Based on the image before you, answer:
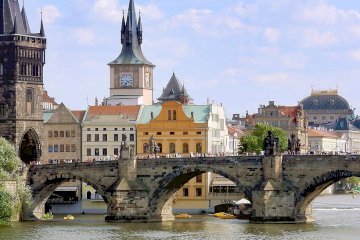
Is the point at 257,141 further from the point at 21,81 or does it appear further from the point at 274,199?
the point at 274,199

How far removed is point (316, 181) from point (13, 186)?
28614 millimetres

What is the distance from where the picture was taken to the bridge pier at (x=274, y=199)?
143m

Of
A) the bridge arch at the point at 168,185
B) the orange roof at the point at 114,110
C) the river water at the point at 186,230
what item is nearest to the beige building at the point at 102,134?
the orange roof at the point at 114,110

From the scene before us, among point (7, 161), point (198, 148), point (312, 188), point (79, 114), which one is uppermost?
point (79, 114)

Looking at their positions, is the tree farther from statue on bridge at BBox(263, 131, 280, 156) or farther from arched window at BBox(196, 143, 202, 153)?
statue on bridge at BBox(263, 131, 280, 156)

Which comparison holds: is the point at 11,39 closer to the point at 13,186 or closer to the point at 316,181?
the point at 13,186

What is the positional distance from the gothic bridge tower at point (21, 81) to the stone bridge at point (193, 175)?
494 inches

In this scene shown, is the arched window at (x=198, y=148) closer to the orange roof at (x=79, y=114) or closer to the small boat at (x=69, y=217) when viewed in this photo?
the orange roof at (x=79, y=114)

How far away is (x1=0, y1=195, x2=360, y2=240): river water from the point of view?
130625 millimetres

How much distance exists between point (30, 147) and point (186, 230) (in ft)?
125

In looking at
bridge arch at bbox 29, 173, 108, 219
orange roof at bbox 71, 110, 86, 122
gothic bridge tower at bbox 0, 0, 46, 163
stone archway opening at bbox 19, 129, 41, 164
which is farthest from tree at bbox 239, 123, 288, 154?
bridge arch at bbox 29, 173, 108, 219

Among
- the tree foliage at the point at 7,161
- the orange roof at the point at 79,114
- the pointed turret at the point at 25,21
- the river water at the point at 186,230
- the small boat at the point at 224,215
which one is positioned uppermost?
the pointed turret at the point at 25,21

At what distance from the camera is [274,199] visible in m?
143

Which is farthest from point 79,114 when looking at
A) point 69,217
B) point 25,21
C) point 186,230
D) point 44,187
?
point 186,230
